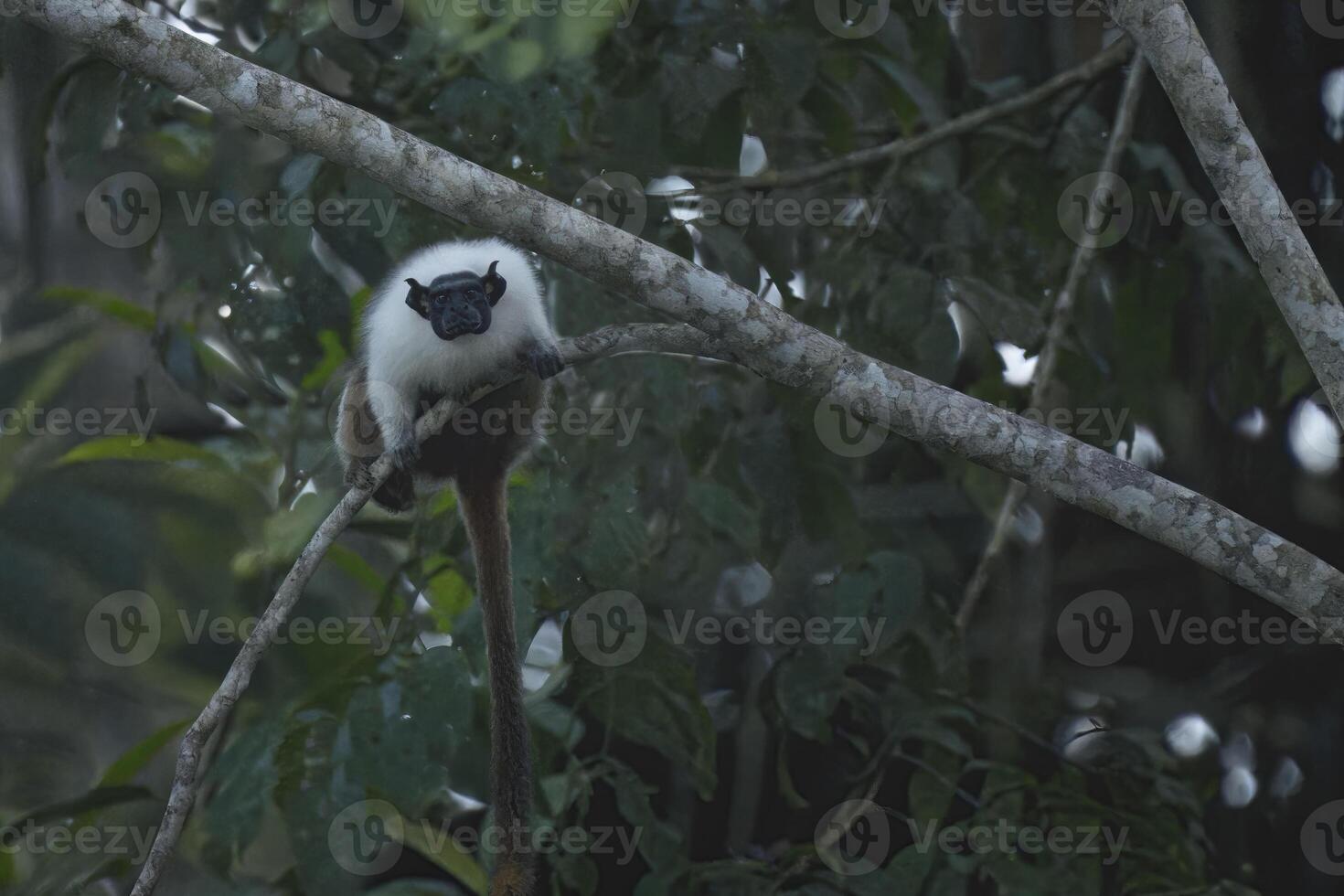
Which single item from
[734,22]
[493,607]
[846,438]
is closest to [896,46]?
[734,22]

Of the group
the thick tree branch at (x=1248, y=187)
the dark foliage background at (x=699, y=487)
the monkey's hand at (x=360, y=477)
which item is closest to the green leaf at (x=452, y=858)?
the dark foliage background at (x=699, y=487)

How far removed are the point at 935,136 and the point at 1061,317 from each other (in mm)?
709

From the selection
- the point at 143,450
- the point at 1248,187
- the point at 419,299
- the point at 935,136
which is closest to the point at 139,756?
the point at 143,450

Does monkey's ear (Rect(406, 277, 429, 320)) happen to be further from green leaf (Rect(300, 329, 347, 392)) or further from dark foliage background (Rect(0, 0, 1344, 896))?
green leaf (Rect(300, 329, 347, 392))

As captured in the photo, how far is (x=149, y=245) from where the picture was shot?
3.89 m

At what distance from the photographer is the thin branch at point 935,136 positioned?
155 inches

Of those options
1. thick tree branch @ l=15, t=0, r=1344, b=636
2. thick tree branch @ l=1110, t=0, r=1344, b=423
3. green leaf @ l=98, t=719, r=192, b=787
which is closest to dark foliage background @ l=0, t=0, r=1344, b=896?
green leaf @ l=98, t=719, r=192, b=787

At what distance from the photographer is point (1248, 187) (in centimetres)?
251

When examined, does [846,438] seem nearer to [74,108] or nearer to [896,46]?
[896,46]

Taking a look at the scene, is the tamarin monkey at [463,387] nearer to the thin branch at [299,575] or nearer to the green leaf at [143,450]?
the thin branch at [299,575]

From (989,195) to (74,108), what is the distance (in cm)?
290

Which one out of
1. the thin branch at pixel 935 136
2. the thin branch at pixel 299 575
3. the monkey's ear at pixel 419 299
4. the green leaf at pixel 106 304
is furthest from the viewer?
the green leaf at pixel 106 304

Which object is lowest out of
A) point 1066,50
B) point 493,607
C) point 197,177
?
point 493,607

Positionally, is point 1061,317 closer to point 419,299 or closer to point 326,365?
point 419,299
